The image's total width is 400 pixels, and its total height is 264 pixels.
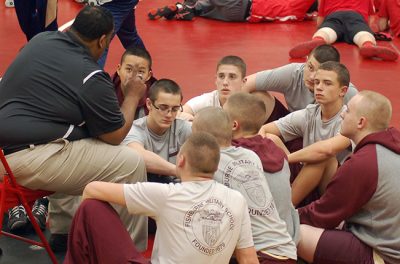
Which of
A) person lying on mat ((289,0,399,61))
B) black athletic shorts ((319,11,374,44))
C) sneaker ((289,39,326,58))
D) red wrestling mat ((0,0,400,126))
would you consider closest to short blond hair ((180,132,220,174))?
red wrestling mat ((0,0,400,126))

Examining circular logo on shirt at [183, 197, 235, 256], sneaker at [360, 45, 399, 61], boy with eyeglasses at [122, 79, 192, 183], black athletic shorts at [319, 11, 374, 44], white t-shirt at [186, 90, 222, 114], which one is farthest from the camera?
black athletic shorts at [319, 11, 374, 44]

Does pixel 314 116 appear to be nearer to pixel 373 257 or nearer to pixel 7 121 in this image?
pixel 373 257

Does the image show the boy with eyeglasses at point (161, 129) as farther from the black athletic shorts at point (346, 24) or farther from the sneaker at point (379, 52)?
the black athletic shorts at point (346, 24)

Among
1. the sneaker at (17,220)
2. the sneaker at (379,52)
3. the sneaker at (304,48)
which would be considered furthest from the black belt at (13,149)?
the sneaker at (379,52)

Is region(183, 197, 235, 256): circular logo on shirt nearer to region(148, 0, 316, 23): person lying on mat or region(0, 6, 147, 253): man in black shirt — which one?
region(0, 6, 147, 253): man in black shirt

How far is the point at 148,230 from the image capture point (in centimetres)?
429

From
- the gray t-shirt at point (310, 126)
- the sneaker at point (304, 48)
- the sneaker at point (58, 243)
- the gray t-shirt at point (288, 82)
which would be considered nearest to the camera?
the sneaker at point (58, 243)

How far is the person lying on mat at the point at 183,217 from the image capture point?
121 inches

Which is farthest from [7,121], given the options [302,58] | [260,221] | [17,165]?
[302,58]

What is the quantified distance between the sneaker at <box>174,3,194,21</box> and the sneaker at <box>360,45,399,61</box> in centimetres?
223

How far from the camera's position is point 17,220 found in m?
4.18

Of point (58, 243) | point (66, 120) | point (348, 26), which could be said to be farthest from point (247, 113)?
point (348, 26)

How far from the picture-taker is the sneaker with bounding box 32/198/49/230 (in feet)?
14.1

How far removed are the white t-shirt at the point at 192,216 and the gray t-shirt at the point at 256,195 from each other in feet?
0.86
